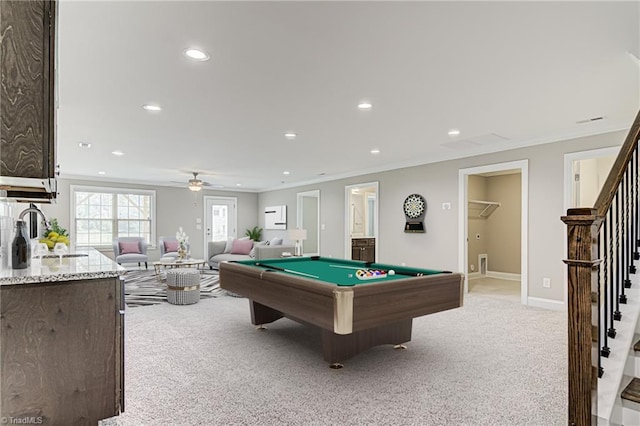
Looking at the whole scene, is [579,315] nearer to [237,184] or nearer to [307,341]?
[307,341]

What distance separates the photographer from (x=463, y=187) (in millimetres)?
6027

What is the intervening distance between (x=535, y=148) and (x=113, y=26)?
508cm

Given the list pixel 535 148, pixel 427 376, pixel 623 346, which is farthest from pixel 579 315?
pixel 535 148

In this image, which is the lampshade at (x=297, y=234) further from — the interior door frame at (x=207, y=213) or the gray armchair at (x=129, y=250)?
the interior door frame at (x=207, y=213)

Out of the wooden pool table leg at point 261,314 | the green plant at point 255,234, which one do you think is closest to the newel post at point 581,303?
the wooden pool table leg at point 261,314

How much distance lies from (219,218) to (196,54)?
8.89 meters

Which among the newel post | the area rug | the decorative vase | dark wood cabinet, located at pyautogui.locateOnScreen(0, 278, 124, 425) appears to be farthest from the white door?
the newel post

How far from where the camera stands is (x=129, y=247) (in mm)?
8562

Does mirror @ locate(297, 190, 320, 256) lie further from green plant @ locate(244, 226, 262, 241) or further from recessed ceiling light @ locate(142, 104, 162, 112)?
recessed ceiling light @ locate(142, 104, 162, 112)

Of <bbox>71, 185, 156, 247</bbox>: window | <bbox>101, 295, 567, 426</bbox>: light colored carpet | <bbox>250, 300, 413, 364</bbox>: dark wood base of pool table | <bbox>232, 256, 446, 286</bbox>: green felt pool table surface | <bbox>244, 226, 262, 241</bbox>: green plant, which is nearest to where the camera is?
<bbox>101, 295, 567, 426</bbox>: light colored carpet

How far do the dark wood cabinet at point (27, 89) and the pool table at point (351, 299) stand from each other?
5.46ft

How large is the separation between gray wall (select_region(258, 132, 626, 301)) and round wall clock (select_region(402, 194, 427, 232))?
0.33ft

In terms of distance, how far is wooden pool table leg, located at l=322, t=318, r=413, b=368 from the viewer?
292 centimetres

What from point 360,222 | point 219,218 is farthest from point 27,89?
point 219,218
